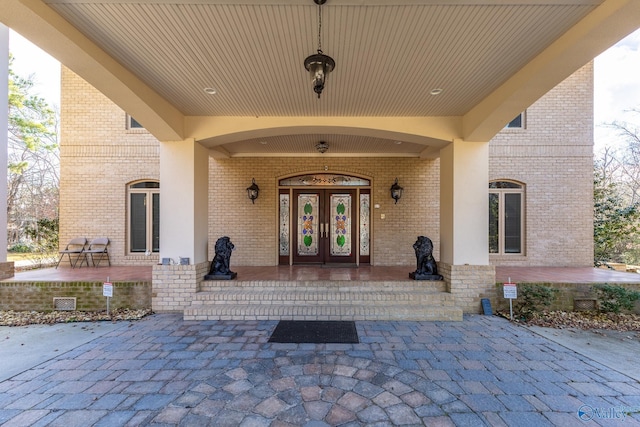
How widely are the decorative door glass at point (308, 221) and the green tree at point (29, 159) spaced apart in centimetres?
984

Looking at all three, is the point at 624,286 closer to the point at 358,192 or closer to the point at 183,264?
the point at 358,192

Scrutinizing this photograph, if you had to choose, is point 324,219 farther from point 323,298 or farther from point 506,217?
point 506,217

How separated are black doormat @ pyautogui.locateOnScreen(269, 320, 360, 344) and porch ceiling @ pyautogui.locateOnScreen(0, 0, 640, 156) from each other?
3.52 m

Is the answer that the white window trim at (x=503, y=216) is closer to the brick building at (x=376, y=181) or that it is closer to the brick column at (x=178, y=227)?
the brick building at (x=376, y=181)

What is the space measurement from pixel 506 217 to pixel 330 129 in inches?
218

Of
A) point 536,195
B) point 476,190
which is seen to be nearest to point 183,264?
point 476,190

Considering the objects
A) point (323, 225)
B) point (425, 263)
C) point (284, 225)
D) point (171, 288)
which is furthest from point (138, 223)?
point (425, 263)

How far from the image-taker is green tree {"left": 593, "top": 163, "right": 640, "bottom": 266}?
26.4ft

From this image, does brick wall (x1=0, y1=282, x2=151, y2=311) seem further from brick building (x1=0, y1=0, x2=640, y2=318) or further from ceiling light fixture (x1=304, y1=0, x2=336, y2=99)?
ceiling light fixture (x1=304, y1=0, x2=336, y2=99)

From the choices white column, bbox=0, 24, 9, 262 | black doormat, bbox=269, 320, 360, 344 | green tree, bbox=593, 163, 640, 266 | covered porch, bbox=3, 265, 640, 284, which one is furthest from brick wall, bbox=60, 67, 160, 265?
green tree, bbox=593, 163, 640, 266

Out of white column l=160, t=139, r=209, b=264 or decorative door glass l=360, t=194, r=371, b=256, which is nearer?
white column l=160, t=139, r=209, b=264

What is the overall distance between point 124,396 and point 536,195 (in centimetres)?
916

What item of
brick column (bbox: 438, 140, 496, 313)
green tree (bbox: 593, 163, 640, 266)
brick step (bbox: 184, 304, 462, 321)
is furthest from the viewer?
green tree (bbox: 593, 163, 640, 266)

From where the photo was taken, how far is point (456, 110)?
5.00 metres
